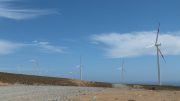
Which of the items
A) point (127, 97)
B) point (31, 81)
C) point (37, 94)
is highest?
point (31, 81)

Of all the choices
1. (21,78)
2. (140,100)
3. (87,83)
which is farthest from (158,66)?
(140,100)

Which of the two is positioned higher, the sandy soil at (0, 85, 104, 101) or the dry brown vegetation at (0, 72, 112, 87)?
the dry brown vegetation at (0, 72, 112, 87)

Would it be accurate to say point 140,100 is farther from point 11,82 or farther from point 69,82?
point 69,82

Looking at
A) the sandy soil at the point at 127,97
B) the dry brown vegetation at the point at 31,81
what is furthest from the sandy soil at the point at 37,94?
the dry brown vegetation at the point at 31,81

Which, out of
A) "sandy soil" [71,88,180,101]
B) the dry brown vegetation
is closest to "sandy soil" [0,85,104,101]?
"sandy soil" [71,88,180,101]

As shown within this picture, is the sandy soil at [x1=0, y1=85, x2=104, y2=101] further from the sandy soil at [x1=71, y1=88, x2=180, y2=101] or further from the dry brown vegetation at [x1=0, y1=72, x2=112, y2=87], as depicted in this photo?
the dry brown vegetation at [x1=0, y1=72, x2=112, y2=87]

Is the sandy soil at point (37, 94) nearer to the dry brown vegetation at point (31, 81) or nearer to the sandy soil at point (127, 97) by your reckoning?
the sandy soil at point (127, 97)

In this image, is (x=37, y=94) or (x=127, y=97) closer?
(x=127, y=97)

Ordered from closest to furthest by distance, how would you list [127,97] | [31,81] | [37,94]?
[127,97] < [37,94] < [31,81]

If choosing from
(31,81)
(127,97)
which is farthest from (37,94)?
(31,81)

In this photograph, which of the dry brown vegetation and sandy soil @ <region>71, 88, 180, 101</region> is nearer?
sandy soil @ <region>71, 88, 180, 101</region>

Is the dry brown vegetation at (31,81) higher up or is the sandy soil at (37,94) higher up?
the dry brown vegetation at (31,81)

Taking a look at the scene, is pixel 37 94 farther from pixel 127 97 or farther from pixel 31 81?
pixel 31 81

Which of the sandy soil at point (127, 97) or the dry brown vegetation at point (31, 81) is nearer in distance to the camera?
the sandy soil at point (127, 97)
